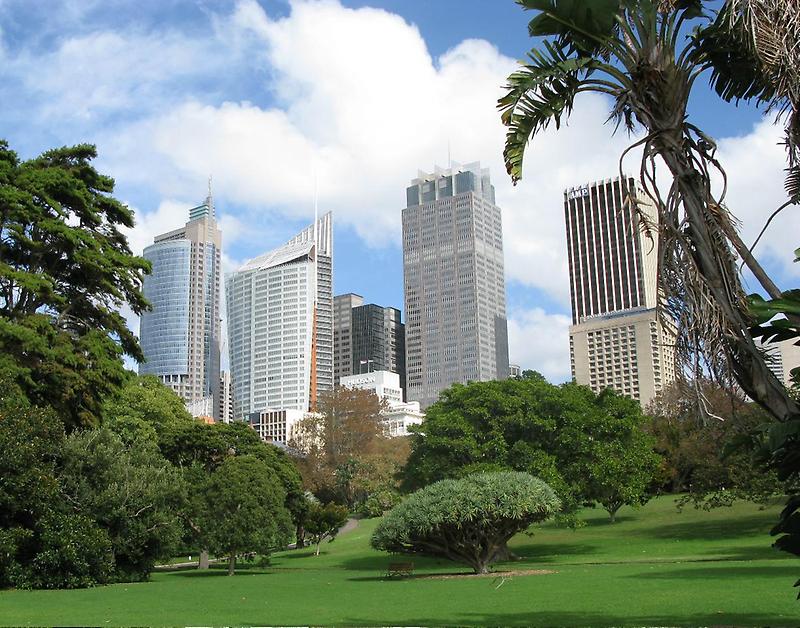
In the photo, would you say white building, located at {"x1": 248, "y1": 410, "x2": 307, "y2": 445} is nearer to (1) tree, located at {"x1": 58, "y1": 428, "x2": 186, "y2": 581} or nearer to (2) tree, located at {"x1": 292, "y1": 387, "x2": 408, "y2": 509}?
(2) tree, located at {"x1": 292, "y1": 387, "x2": 408, "y2": 509}

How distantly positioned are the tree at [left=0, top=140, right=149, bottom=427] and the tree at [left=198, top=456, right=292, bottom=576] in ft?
24.3

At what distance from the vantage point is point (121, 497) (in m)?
26.3

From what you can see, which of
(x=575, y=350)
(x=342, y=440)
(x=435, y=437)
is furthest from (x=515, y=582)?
(x=575, y=350)

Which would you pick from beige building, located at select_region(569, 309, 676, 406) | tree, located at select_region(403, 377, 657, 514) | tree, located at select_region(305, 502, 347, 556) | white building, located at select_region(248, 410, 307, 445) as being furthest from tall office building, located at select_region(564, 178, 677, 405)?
tree, located at select_region(403, 377, 657, 514)

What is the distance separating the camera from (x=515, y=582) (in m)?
21.7

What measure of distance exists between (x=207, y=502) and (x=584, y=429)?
53.7 feet

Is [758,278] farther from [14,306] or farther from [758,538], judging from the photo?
[758,538]

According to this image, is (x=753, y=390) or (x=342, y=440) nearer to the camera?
(x=753, y=390)

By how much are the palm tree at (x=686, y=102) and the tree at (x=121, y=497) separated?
2136 cm

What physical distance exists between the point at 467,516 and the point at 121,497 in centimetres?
1097

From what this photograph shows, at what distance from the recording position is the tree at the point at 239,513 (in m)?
33.2

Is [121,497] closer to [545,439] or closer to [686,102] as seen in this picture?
[545,439]

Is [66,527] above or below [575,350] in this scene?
below

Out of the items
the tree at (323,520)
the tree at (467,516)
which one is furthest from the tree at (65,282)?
the tree at (323,520)
